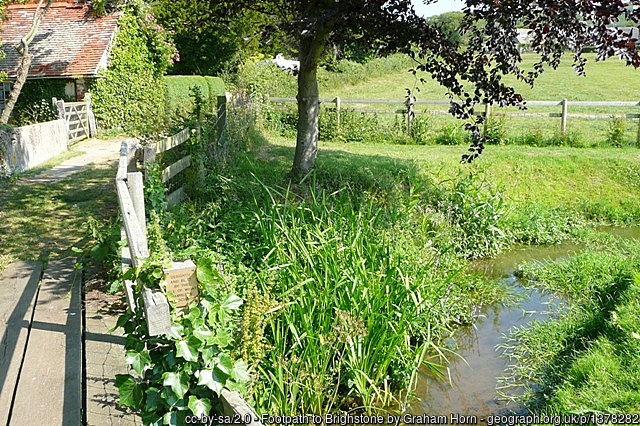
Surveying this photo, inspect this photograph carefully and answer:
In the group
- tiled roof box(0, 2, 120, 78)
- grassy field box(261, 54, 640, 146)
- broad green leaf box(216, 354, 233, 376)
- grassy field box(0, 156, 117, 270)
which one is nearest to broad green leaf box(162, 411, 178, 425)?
broad green leaf box(216, 354, 233, 376)

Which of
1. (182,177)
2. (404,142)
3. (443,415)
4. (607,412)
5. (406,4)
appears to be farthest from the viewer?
(404,142)

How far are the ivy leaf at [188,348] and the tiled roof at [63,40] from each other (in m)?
19.7

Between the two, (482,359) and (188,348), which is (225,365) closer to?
(188,348)

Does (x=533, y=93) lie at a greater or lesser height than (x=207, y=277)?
greater

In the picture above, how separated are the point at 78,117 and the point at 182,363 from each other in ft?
61.4

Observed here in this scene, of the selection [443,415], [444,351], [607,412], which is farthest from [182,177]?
[607,412]

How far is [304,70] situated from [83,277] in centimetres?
502

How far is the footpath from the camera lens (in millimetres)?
3936

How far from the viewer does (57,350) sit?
477 centimetres

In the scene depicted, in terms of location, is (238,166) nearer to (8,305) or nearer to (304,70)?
(304,70)

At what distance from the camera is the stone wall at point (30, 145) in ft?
44.9

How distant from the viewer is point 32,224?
30.0 ft

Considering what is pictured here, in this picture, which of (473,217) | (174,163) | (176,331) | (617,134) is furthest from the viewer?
(617,134)

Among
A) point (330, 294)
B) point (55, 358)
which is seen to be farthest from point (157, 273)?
point (330, 294)
